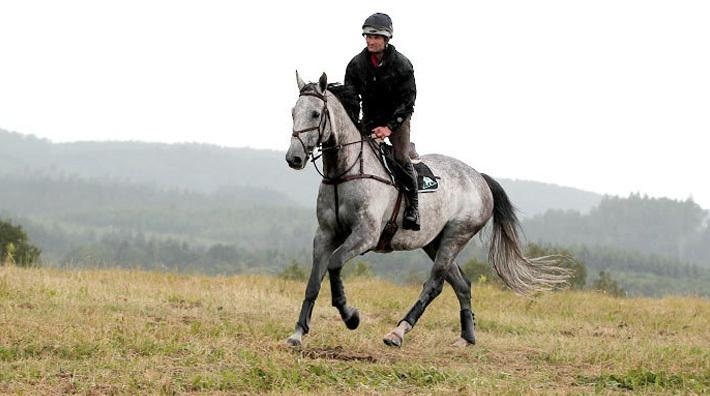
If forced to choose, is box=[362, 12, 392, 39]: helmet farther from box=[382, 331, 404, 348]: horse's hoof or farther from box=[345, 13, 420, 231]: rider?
box=[382, 331, 404, 348]: horse's hoof

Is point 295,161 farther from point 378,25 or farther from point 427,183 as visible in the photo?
point 427,183

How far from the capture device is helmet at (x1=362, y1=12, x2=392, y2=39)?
11.1 metres

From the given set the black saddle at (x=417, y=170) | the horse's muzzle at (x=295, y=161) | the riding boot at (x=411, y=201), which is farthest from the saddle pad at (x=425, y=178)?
the horse's muzzle at (x=295, y=161)

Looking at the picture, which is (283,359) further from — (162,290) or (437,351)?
(162,290)

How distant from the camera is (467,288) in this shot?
43.1ft

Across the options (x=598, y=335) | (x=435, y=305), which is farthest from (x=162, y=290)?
(x=598, y=335)

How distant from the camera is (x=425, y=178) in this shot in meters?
12.1

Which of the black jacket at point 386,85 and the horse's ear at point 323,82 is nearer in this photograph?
the horse's ear at point 323,82

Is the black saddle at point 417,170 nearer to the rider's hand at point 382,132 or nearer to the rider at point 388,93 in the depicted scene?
the rider at point 388,93

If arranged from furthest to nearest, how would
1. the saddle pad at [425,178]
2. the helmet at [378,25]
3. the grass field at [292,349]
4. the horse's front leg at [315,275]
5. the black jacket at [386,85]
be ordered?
the saddle pad at [425,178]
the black jacket at [386,85]
the helmet at [378,25]
the horse's front leg at [315,275]
the grass field at [292,349]

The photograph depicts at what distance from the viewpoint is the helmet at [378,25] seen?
436 inches

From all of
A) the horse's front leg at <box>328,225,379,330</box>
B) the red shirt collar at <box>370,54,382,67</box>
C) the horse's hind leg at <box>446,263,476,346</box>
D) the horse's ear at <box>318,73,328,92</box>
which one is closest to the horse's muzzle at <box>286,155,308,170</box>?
the horse's ear at <box>318,73,328,92</box>

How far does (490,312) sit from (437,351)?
5.84 meters

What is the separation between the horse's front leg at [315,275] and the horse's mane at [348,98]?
62.0 inches
